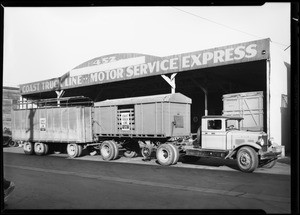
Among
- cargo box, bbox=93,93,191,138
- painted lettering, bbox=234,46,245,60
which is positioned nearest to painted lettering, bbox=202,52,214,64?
painted lettering, bbox=234,46,245,60

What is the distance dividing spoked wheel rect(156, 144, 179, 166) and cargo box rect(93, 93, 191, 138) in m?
0.75

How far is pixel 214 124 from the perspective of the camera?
12586mm

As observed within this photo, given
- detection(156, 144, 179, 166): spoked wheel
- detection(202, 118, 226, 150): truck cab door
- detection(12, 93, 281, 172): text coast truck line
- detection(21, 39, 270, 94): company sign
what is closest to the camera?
detection(12, 93, 281, 172): text coast truck line

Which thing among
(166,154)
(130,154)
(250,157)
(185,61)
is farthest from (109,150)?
(250,157)

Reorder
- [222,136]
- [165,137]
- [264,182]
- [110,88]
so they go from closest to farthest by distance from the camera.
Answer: [264,182], [222,136], [165,137], [110,88]

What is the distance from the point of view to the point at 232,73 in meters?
20.5

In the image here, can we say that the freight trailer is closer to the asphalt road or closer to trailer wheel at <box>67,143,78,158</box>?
trailer wheel at <box>67,143,78,158</box>

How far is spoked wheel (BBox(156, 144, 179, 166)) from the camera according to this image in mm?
13375

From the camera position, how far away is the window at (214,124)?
12.4m
